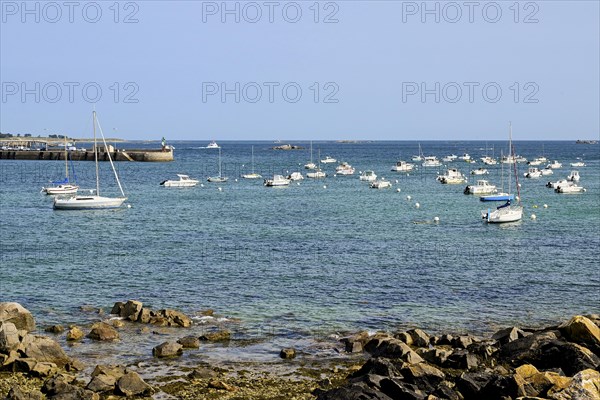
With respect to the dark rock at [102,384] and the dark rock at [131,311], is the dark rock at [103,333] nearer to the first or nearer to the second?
the dark rock at [131,311]

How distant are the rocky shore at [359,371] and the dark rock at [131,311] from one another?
247cm

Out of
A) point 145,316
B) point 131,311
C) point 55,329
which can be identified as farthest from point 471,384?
point 55,329

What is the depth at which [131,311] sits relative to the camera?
33438mm

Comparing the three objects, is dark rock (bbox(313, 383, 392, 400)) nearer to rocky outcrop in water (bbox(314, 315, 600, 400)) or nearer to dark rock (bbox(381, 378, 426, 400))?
rocky outcrop in water (bbox(314, 315, 600, 400))

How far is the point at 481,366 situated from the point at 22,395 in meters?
13.9

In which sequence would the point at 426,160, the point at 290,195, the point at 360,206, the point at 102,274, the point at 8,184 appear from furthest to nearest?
the point at 426,160
the point at 8,184
the point at 290,195
the point at 360,206
the point at 102,274

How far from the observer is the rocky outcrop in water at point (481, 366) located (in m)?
20.2

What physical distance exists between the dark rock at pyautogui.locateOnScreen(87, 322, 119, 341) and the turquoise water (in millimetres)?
3520

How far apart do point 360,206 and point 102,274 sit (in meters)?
45.6

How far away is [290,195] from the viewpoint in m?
101

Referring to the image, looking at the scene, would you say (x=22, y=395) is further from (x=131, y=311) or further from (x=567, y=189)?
(x=567, y=189)

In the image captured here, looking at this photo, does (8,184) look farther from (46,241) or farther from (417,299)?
(417,299)

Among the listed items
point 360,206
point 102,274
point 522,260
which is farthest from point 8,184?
point 522,260

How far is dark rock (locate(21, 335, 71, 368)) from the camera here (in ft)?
84.9
